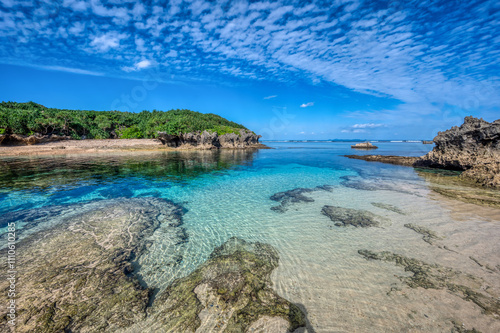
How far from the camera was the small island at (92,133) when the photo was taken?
1474 inches

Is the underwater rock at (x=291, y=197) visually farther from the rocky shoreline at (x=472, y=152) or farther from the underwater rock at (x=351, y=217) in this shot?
the rocky shoreline at (x=472, y=152)

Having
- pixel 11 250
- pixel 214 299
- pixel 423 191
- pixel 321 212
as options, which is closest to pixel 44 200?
pixel 11 250

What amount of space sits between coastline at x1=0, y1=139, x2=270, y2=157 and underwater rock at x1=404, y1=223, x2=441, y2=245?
53276 mm

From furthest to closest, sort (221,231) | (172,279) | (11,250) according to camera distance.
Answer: (221,231) < (11,250) < (172,279)

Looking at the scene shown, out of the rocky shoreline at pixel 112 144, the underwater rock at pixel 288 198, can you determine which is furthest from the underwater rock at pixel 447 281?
the rocky shoreline at pixel 112 144

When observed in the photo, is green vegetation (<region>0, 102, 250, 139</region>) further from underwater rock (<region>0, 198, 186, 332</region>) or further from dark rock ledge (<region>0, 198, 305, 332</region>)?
dark rock ledge (<region>0, 198, 305, 332</region>)

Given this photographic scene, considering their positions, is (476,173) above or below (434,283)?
above

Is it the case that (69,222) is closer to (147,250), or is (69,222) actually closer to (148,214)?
(148,214)

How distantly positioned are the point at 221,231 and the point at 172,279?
9.44ft

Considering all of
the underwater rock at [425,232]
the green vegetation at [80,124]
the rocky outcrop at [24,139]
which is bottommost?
the underwater rock at [425,232]

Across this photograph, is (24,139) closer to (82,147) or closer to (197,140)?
(82,147)

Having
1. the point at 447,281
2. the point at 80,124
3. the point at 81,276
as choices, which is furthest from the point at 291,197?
the point at 80,124

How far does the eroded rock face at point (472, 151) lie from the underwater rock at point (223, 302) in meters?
19.5

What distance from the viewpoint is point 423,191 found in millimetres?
12977
